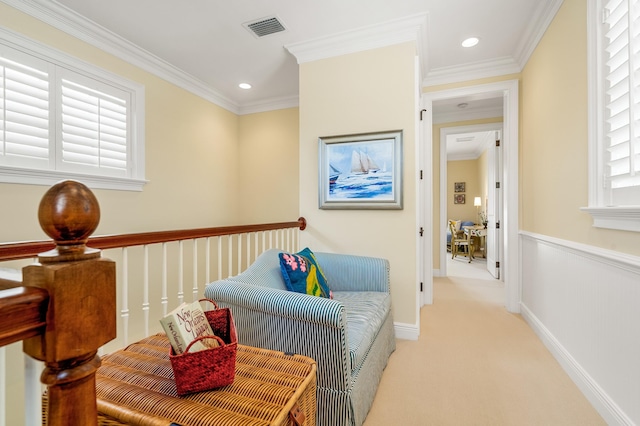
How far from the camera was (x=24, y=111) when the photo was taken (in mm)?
2209

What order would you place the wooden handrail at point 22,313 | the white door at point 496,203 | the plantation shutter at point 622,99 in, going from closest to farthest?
1. the wooden handrail at point 22,313
2. the plantation shutter at point 622,99
3. the white door at point 496,203

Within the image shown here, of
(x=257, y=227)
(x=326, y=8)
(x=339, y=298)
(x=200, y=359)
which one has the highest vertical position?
(x=326, y=8)

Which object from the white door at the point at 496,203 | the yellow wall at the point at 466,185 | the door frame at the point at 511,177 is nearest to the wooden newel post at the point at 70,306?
the door frame at the point at 511,177

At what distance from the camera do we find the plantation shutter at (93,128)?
8.11ft

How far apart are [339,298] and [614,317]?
151cm

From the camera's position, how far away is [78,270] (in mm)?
409

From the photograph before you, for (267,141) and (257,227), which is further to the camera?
(267,141)

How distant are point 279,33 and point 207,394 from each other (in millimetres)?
2839

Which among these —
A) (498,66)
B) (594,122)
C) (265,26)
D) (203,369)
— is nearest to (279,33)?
(265,26)

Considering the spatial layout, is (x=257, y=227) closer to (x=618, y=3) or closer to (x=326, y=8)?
(x=326, y=8)

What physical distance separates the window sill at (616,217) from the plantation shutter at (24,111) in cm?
379

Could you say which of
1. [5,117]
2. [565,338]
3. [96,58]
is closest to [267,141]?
[96,58]

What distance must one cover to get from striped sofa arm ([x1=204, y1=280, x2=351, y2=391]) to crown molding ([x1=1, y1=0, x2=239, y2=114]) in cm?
264

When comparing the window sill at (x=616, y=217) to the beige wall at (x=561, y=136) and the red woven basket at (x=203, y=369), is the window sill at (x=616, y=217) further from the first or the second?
the red woven basket at (x=203, y=369)
